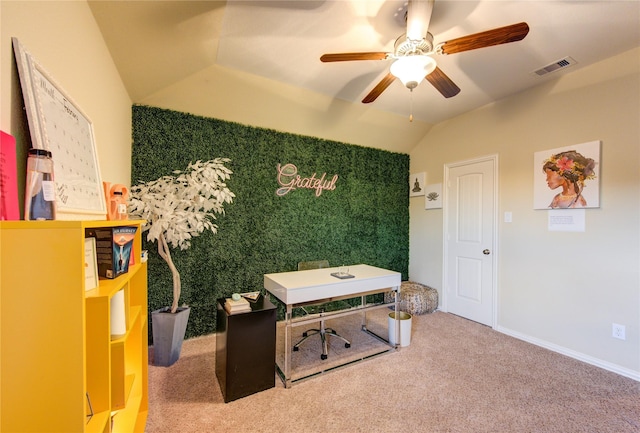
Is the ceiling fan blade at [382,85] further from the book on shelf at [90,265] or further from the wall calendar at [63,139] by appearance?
the book on shelf at [90,265]

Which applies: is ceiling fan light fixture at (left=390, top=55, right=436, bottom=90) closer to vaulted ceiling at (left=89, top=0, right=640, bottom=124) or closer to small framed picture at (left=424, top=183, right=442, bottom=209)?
vaulted ceiling at (left=89, top=0, right=640, bottom=124)

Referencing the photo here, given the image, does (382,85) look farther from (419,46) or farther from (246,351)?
(246,351)

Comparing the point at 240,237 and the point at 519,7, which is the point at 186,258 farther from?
the point at 519,7

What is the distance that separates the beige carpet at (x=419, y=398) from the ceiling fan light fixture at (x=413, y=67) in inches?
91.6

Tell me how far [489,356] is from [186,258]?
336 centimetres

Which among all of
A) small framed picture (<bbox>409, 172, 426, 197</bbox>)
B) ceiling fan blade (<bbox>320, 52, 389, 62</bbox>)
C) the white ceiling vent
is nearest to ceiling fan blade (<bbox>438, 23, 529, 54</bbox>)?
ceiling fan blade (<bbox>320, 52, 389, 62</bbox>)

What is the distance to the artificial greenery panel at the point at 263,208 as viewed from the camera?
9.25 ft

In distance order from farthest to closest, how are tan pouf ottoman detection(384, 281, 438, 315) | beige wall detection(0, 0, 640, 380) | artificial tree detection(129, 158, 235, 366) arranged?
tan pouf ottoman detection(384, 281, 438, 315) < artificial tree detection(129, 158, 235, 366) < beige wall detection(0, 0, 640, 380)

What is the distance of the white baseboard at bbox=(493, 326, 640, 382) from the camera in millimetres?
2369

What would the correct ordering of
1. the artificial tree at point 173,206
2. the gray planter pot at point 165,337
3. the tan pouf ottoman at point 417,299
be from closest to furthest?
the artificial tree at point 173,206, the gray planter pot at point 165,337, the tan pouf ottoman at point 417,299

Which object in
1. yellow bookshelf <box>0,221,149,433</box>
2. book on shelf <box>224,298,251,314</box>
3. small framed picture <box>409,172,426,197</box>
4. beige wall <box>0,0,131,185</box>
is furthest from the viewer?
small framed picture <box>409,172,426,197</box>

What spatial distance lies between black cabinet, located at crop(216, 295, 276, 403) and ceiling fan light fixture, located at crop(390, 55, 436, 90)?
1967 millimetres

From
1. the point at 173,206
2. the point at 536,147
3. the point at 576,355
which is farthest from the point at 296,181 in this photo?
the point at 576,355

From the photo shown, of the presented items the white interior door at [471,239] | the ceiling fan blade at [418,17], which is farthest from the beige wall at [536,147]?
the ceiling fan blade at [418,17]
